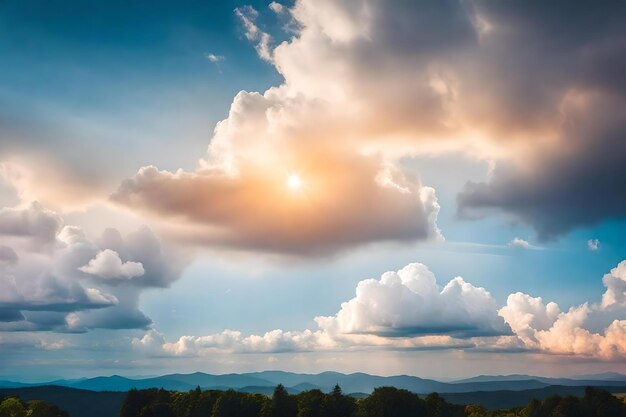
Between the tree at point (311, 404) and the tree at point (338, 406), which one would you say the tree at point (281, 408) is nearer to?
the tree at point (311, 404)

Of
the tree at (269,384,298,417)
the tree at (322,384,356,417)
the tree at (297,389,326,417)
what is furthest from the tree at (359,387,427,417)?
the tree at (269,384,298,417)

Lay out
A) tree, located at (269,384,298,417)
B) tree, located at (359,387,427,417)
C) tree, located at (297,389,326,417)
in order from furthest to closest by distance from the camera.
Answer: tree, located at (269,384,298,417) → tree, located at (359,387,427,417) → tree, located at (297,389,326,417)

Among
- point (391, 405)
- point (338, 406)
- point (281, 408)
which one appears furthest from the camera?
point (281, 408)

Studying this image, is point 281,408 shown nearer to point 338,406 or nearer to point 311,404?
point 311,404

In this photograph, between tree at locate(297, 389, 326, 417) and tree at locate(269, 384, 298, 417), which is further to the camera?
tree at locate(269, 384, 298, 417)

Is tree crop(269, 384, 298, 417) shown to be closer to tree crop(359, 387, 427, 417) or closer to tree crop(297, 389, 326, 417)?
tree crop(297, 389, 326, 417)

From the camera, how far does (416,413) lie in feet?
640

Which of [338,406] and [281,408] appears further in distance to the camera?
[281,408]

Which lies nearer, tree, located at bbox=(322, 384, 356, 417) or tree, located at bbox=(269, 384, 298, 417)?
tree, located at bbox=(322, 384, 356, 417)

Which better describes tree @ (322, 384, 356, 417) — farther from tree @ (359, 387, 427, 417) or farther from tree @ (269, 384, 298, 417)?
tree @ (269, 384, 298, 417)

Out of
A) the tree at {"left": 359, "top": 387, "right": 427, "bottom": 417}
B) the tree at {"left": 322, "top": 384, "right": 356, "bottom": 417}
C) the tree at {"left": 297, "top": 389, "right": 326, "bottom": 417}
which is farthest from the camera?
the tree at {"left": 359, "top": 387, "right": 427, "bottom": 417}

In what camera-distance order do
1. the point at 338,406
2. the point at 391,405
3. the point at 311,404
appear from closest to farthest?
the point at 311,404 < the point at 391,405 < the point at 338,406

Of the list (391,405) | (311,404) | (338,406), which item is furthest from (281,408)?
(391,405)

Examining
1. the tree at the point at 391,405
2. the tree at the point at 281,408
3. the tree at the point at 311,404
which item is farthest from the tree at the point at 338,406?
the tree at the point at 281,408
